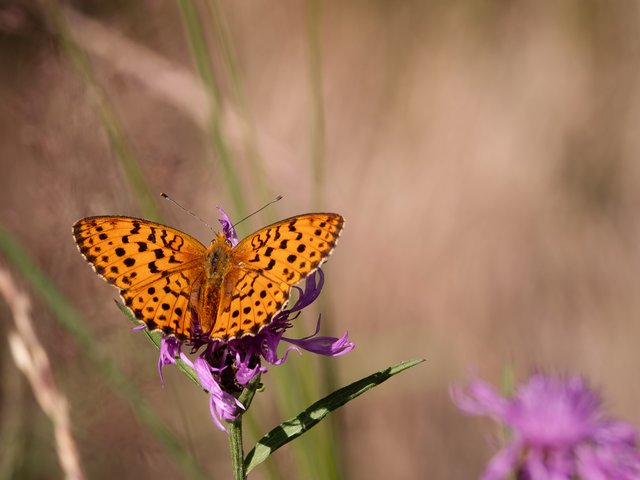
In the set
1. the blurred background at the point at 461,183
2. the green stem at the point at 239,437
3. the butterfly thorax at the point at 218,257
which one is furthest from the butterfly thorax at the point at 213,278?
the blurred background at the point at 461,183

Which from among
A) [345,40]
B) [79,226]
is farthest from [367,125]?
[79,226]

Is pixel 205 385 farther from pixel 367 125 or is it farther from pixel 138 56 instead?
pixel 367 125

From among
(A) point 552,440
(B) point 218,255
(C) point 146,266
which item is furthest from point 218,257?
(A) point 552,440

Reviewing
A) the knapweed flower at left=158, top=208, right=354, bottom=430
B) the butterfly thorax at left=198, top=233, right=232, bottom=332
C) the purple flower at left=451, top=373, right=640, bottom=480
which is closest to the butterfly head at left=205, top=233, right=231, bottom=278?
the butterfly thorax at left=198, top=233, right=232, bottom=332

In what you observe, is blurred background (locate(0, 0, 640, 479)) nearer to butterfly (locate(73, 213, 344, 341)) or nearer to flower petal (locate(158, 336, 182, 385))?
butterfly (locate(73, 213, 344, 341))

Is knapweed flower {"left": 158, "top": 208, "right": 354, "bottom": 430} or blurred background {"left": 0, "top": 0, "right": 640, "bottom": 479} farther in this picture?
blurred background {"left": 0, "top": 0, "right": 640, "bottom": 479}

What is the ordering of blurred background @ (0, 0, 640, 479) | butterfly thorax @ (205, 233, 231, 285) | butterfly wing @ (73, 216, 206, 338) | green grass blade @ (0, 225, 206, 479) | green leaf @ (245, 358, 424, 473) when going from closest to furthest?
green leaf @ (245, 358, 424, 473) → butterfly wing @ (73, 216, 206, 338) → butterfly thorax @ (205, 233, 231, 285) → green grass blade @ (0, 225, 206, 479) → blurred background @ (0, 0, 640, 479)

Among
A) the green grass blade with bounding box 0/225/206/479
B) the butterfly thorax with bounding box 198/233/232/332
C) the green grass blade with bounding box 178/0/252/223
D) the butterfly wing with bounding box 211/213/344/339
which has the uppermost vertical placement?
the green grass blade with bounding box 178/0/252/223

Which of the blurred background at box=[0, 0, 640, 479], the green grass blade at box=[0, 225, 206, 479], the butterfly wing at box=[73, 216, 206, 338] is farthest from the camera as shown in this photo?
the blurred background at box=[0, 0, 640, 479]
